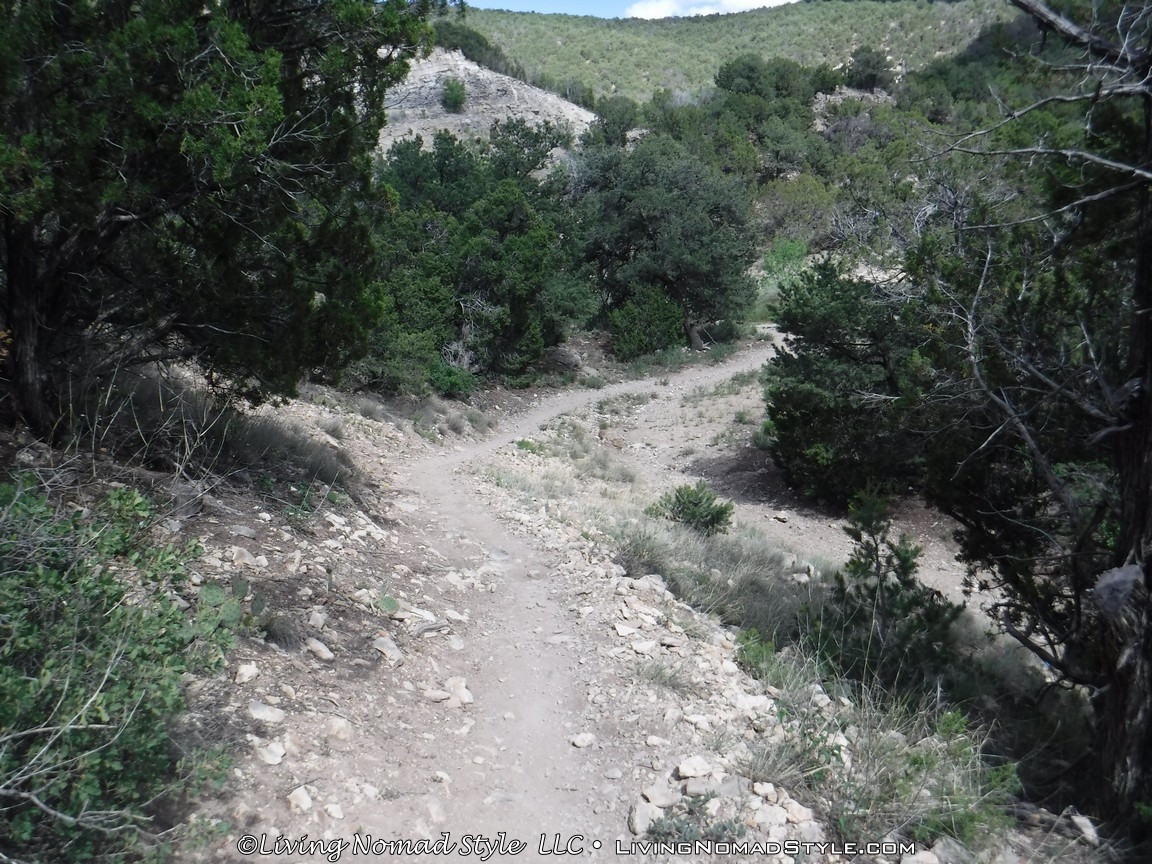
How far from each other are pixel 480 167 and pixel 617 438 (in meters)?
9.76

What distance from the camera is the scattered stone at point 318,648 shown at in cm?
425

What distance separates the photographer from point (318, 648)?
427 centimetres

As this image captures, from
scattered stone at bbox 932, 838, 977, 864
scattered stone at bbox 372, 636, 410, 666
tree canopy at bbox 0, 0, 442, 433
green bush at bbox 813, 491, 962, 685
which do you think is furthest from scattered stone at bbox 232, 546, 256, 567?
scattered stone at bbox 932, 838, 977, 864

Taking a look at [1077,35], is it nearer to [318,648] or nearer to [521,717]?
[521,717]

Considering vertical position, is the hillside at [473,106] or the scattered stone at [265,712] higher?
the hillside at [473,106]

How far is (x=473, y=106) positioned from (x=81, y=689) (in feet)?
143

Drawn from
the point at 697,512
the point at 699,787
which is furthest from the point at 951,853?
the point at 697,512

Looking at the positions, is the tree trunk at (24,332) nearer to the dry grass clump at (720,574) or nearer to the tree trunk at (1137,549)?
the dry grass clump at (720,574)

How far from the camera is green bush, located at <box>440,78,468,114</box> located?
133ft

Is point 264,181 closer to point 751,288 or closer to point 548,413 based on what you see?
point 548,413

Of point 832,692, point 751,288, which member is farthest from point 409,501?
point 751,288

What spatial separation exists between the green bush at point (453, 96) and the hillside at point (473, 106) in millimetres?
198

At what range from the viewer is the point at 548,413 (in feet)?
63.3

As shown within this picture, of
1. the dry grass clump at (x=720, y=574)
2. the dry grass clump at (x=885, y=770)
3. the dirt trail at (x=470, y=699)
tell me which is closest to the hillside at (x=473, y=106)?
the dry grass clump at (x=720, y=574)
